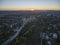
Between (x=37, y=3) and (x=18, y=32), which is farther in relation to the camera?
(x=37, y=3)

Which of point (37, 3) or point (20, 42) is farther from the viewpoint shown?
point (37, 3)

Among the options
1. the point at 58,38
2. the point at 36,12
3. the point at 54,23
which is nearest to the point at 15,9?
the point at 36,12

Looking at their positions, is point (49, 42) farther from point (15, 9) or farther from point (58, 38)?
point (15, 9)

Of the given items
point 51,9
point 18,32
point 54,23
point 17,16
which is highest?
point 51,9

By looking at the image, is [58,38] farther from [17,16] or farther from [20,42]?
[17,16]

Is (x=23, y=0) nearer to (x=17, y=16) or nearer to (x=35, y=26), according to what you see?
(x=17, y=16)

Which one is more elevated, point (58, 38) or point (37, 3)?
point (37, 3)

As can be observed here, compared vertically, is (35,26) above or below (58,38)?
above

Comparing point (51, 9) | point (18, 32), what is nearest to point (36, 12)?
point (51, 9)

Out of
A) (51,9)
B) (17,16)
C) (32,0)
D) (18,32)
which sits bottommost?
(18,32)
